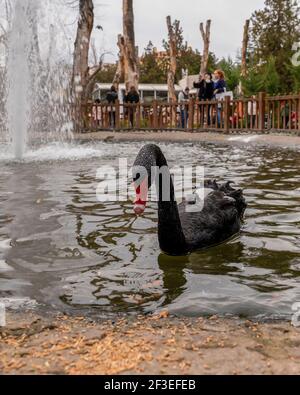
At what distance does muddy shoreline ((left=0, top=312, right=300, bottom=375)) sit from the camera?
2.01 meters

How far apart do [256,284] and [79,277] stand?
103 cm

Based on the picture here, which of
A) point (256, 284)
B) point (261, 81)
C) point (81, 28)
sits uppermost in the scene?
point (81, 28)

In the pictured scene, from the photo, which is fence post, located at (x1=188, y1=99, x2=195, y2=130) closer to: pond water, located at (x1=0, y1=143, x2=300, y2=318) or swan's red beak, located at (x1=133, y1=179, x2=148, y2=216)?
pond water, located at (x1=0, y1=143, x2=300, y2=318)

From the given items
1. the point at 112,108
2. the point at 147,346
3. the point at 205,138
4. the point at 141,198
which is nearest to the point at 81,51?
the point at 112,108

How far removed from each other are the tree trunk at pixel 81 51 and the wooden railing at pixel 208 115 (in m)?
0.60

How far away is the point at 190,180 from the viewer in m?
7.40

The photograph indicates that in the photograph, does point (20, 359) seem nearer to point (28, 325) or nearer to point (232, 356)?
point (28, 325)

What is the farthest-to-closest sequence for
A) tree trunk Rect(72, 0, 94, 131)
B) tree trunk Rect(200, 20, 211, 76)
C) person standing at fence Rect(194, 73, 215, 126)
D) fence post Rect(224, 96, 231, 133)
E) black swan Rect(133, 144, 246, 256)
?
tree trunk Rect(200, 20, 211, 76) < tree trunk Rect(72, 0, 94, 131) < person standing at fence Rect(194, 73, 215, 126) < fence post Rect(224, 96, 231, 133) < black swan Rect(133, 144, 246, 256)

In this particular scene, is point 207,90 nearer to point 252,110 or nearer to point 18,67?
point 252,110

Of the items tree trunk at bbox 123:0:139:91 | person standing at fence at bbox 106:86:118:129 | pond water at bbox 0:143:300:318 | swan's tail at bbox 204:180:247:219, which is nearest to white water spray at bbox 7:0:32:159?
pond water at bbox 0:143:300:318

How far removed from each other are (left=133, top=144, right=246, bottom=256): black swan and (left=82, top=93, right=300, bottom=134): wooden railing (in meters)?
10.7

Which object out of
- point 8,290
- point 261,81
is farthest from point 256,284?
point 261,81

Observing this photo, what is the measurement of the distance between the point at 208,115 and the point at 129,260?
1471 centimetres

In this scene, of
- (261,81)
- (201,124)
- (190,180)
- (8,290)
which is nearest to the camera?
(8,290)
